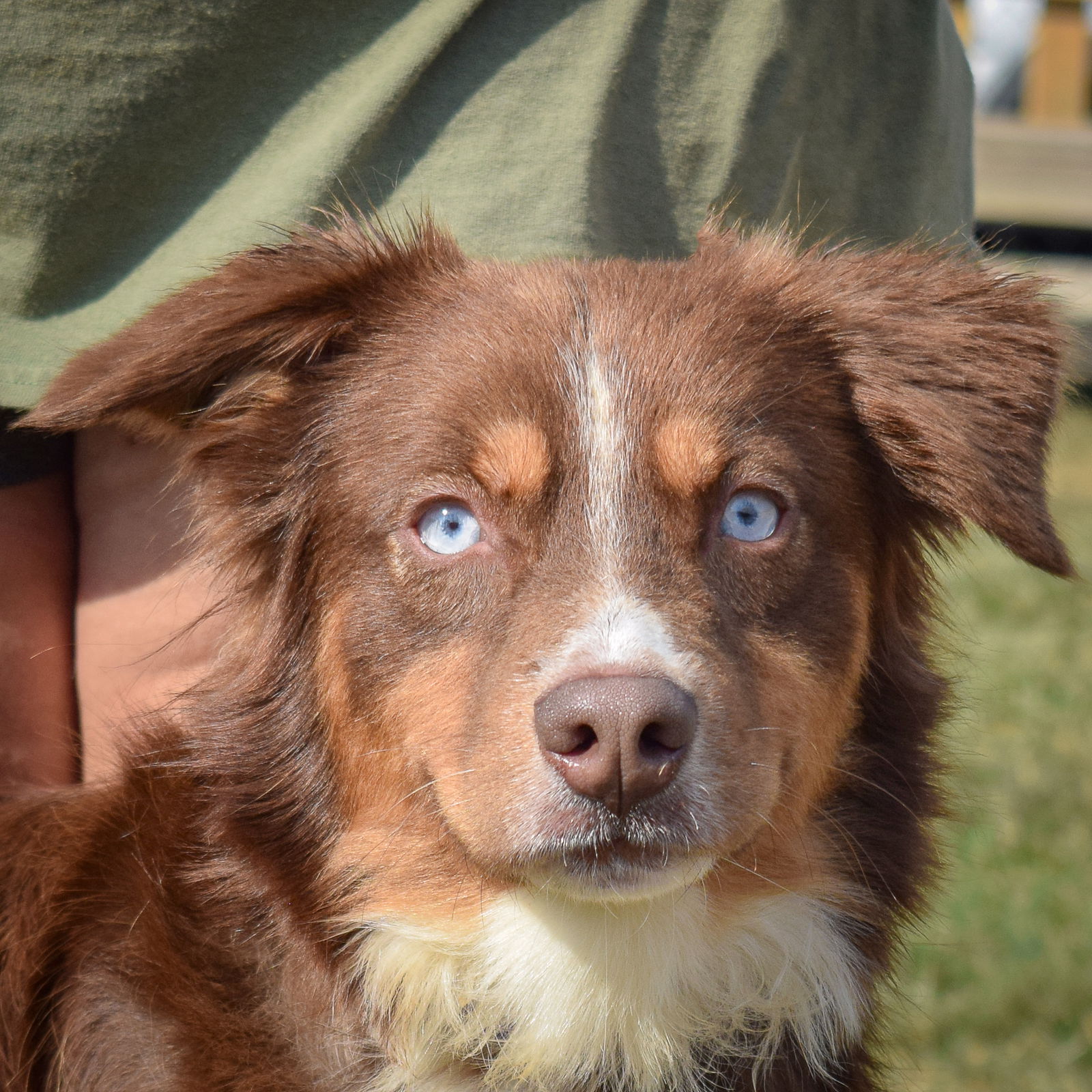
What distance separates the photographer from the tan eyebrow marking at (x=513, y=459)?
2516mm

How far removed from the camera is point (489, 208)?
2.88 metres

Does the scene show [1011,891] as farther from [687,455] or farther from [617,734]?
[617,734]

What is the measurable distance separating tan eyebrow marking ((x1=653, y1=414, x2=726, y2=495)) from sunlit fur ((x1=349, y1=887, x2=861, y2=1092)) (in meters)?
0.78

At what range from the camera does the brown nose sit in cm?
213

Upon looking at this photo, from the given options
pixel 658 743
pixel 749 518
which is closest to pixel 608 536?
pixel 749 518

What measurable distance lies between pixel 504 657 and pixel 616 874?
1.36 ft

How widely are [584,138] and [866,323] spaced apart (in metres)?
0.69

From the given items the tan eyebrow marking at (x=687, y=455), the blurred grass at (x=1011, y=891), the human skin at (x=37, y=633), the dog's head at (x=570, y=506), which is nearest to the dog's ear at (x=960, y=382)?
the dog's head at (x=570, y=506)

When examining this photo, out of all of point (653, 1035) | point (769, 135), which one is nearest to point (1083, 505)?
point (769, 135)

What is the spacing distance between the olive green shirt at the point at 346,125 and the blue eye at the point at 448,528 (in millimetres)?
632

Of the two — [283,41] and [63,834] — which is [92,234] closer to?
[283,41]

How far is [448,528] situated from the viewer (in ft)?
8.49

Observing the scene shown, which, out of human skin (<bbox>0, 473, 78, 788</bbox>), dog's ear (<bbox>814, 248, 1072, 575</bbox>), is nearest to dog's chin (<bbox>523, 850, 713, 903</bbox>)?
dog's ear (<bbox>814, 248, 1072, 575</bbox>)

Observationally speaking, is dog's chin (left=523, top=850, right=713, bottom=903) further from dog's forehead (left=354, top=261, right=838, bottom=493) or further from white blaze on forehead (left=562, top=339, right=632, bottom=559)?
dog's forehead (left=354, top=261, right=838, bottom=493)
